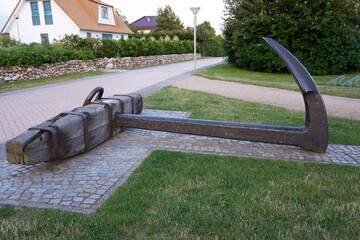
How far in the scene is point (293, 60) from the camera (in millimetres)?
3664

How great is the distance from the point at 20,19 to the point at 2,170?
30.4 meters

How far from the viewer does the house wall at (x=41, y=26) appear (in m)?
26.7

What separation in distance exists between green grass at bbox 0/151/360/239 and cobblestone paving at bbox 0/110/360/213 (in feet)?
0.63

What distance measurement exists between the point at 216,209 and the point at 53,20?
29377mm

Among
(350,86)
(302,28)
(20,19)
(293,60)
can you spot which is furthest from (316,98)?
(20,19)

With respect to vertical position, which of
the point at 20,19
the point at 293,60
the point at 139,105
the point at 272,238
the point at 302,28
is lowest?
the point at 272,238

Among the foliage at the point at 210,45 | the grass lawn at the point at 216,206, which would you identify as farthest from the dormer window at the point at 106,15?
the grass lawn at the point at 216,206

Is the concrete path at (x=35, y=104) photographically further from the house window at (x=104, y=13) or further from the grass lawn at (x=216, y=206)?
the house window at (x=104, y=13)

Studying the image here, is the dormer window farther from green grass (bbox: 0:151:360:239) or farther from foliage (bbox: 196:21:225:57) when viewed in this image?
green grass (bbox: 0:151:360:239)

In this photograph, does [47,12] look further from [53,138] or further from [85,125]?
[53,138]

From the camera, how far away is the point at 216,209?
8.14ft

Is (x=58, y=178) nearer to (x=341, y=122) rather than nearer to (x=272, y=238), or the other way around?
(x=272, y=238)

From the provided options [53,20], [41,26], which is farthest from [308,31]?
[41,26]

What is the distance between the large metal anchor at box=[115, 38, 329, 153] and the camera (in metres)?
3.58
